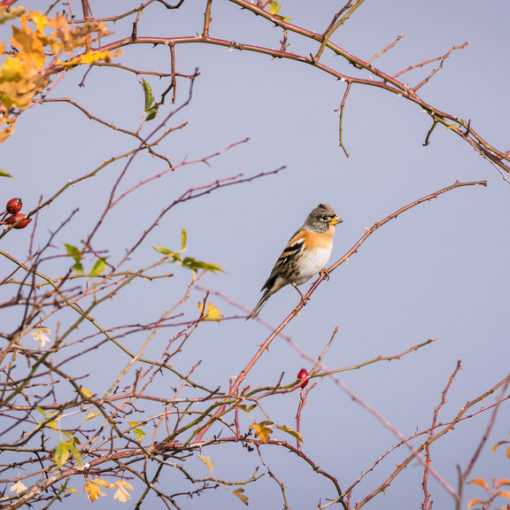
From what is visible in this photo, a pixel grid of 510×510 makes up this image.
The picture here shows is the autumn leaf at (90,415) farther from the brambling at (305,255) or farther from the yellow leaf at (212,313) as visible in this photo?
the brambling at (305,255)

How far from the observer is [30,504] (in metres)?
1.24

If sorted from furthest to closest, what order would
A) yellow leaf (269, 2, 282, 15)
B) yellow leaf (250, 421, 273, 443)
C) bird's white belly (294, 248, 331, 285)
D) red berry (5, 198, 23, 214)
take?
1. bird's white belly (294, 248, 331, 285)
2. yellow leaf (269, 2, 282, 15)
3. red berry (5, 198, 23, 214)
4. yellow leaf (250, 421, 273, 443)

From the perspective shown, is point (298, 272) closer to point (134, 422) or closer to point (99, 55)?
point (134, 422)

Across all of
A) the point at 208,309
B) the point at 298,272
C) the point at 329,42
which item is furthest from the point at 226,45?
the point at 298,272

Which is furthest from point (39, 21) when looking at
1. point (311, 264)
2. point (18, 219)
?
point (311, 264)

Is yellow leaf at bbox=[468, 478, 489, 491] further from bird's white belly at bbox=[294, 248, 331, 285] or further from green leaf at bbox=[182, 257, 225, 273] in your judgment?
bird's white belly at bbox=[294, 248, 331, 285]

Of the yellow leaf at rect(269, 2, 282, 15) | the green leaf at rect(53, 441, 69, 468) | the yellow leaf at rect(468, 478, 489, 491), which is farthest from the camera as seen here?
the yellow leaf at rect(269, 2, 282, 15)

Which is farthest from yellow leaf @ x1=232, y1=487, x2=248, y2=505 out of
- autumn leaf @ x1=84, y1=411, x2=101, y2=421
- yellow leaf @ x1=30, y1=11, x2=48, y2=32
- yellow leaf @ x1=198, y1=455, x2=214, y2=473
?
yellow leaf @ x1=30, y1=11, x2=48, y2=32

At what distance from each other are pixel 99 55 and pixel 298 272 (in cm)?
194

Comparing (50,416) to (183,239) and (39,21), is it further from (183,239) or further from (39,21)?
(39,21)

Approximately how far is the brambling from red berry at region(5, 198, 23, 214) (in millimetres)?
1566

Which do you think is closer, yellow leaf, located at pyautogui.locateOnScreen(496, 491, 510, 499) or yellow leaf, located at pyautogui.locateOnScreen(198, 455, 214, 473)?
yellow leaf, located at pyautogui.locateOnScreen(496, 491, 510, 499)

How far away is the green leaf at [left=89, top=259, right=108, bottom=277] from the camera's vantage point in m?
0.98

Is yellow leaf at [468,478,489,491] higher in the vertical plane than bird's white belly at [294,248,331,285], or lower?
lower
